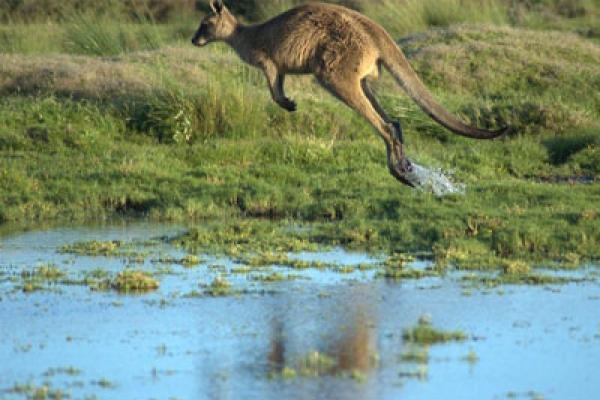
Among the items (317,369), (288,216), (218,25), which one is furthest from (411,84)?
(317,369)

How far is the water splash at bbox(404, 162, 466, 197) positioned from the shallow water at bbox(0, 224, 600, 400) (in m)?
2.62

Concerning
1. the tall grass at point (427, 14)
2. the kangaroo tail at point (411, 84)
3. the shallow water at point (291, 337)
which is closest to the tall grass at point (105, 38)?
the tall grass at point (427, 14)

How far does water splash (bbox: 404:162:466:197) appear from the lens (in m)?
12.8

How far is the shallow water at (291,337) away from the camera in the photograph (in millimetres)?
6969

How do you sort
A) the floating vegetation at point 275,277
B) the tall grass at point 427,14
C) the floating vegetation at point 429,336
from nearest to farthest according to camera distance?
the floating vegetation at point 429,336 → the floating vegetation at point 275,277 → the tall grass at point 427,14

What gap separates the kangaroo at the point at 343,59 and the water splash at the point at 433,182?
0.51 m

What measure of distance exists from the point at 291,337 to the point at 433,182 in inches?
215

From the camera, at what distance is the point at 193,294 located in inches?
361

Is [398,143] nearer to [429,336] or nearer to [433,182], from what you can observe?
[433,182]

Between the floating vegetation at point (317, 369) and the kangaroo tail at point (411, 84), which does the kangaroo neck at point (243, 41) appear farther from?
the floating vegetation at point (317, 369)

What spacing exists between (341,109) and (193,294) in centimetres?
905

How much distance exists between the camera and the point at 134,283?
940 cm

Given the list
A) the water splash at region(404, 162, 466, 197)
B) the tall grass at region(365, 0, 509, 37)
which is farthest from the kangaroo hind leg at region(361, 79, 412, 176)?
the tall grass at region(365, 0, 509, 37)

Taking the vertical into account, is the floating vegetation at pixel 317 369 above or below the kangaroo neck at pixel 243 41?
below
